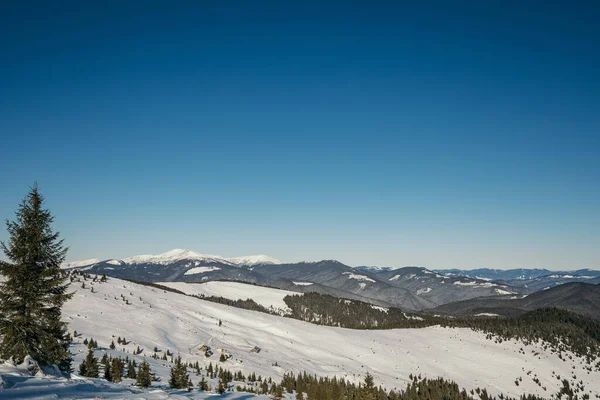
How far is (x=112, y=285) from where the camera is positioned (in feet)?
323

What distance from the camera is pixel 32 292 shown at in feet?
71.2

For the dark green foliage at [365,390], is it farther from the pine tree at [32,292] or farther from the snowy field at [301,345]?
the pine tree at [32,292]

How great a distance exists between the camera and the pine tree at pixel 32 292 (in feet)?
67.7

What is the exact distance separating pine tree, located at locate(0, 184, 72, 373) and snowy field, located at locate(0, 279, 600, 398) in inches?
701

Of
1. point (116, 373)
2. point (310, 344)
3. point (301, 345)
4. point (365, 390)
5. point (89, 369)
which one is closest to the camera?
point (89, 369)

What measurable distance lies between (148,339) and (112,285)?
147 ft

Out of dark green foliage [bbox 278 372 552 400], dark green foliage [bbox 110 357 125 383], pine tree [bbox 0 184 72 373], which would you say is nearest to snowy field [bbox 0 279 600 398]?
dark green foliage [bbox 278 372 552 400]

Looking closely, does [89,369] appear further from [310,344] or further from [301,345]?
[310,344]

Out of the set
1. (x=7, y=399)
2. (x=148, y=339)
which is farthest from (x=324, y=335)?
(x=7, y=399)

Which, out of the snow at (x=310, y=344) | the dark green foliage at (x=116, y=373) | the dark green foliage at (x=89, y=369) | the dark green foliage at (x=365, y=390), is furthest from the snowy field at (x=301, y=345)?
the dark green foliage at (x=89, y=369)

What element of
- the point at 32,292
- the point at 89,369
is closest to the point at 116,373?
the point at 89,369

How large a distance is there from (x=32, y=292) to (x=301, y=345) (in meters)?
83.0

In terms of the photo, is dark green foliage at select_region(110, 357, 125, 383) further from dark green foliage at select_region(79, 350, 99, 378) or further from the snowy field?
the snowy field

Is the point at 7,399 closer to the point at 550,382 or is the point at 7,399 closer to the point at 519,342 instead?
the point at 550,382
